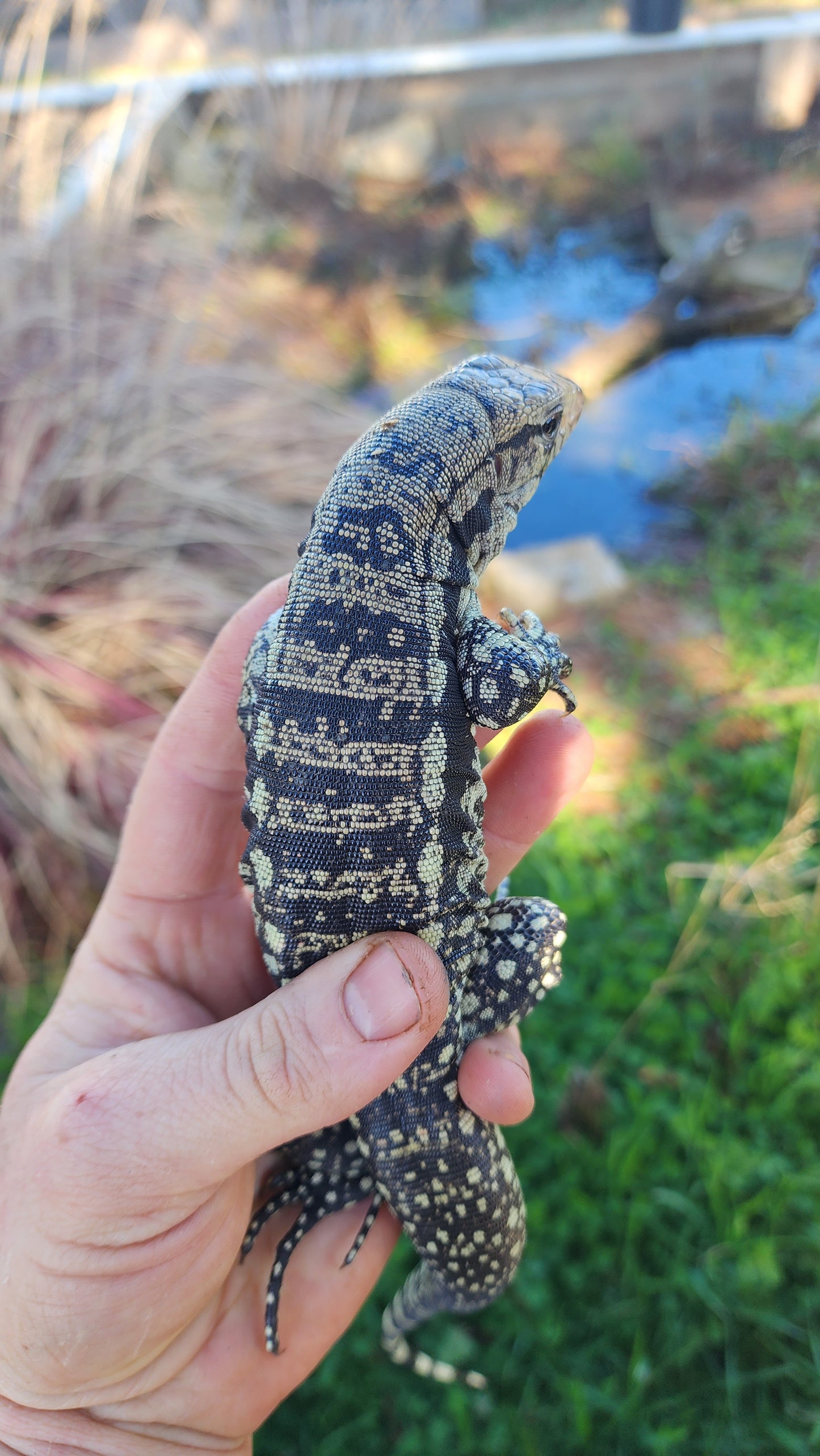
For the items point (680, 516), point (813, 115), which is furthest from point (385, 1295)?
point (813, 115)

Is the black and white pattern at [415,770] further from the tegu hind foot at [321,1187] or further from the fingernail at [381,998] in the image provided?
the fingernail at [381,998]

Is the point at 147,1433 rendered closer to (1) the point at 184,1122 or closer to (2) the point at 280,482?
(1) the point at 184,1122

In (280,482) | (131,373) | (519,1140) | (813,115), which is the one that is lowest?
(519,1140)

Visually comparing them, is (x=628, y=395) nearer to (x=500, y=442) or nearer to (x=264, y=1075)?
(x=500, y=442)

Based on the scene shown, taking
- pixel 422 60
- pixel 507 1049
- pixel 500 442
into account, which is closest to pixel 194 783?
pixel 507 1049

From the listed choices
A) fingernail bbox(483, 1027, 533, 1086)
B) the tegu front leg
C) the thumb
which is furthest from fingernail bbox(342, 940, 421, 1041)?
the tegu front leg

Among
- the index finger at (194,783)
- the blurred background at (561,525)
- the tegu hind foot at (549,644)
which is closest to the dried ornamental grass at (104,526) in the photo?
the blurred background at (561,525)
